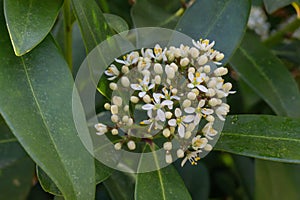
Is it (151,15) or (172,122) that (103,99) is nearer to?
(151,15)

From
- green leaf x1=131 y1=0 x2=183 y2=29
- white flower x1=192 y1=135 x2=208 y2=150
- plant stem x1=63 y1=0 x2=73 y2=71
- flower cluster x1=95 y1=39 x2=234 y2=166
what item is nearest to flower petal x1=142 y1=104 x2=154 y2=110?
flower cluster x1=95 y1=39 x2=234 y2=166

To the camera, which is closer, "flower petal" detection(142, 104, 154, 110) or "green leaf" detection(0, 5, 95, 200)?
"green leaf" detection(0, 5, 95, 200)

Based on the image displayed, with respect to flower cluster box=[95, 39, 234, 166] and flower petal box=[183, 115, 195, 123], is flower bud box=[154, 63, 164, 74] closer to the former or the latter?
flower cluster box=[95, 39, 234, 166]

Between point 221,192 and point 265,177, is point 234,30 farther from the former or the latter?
point 221,192

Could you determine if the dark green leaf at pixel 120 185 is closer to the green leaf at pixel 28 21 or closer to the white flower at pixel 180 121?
the white flower at pixel 180 121

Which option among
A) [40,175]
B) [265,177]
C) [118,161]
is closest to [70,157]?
[40,175]

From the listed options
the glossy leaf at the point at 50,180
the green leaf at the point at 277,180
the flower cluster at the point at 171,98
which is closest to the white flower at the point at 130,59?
the flower cluster at the point at 171,98

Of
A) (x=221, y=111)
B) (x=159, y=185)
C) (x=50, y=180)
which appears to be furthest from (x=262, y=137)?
(x=50, y=180)
